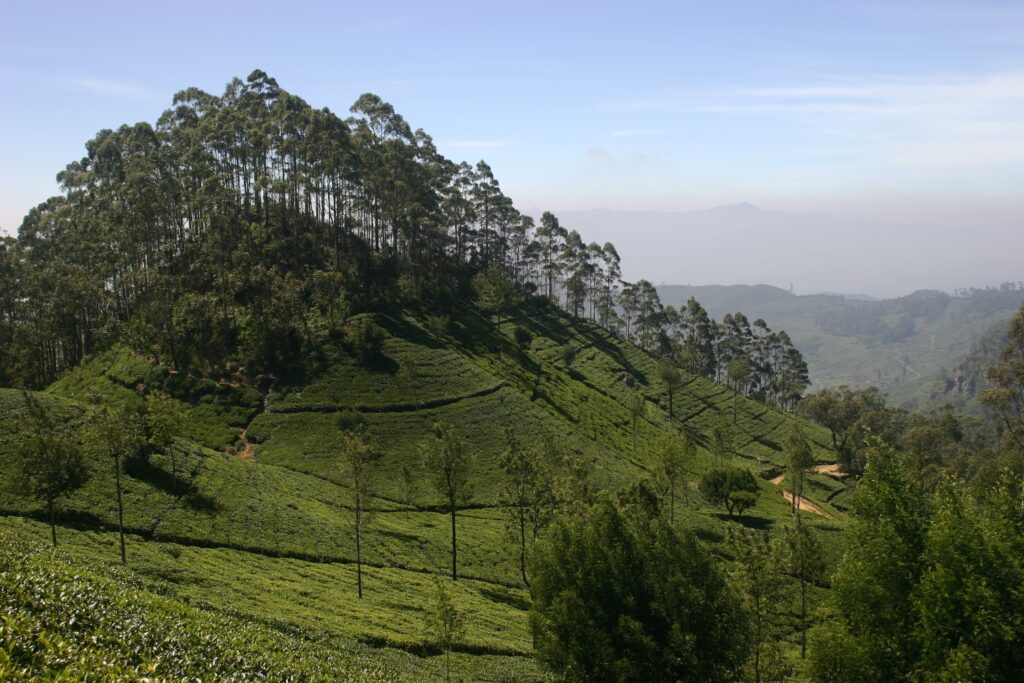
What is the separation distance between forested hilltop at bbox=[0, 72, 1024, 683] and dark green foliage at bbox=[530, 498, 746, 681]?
159mm

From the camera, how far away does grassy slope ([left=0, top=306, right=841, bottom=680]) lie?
42375 millimetres

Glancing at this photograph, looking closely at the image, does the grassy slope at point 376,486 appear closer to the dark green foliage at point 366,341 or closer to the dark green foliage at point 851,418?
the dark green foliage at point 366,341

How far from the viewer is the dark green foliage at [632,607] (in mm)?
31469

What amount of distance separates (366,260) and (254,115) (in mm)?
43224

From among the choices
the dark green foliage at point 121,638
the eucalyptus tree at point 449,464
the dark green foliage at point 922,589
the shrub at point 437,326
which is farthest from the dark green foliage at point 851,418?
the dark green foliage at point 121,638

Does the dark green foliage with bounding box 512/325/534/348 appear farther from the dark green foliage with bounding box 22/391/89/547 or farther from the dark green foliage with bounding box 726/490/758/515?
the dark green foliage with bounding box 22/391/89/547

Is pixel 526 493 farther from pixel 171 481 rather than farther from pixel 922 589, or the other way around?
pixel 922 589

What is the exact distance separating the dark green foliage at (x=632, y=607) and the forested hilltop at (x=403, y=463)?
0.16 m

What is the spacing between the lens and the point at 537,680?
3722cm

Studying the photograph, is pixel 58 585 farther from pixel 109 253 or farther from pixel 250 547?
pixel 109 253

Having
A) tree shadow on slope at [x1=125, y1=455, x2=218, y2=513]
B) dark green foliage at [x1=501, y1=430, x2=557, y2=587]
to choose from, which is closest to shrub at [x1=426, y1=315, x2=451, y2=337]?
dark green foliage at [x1=501, y1=430, x2=557, y2=587]

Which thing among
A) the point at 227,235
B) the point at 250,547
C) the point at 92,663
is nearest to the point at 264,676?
the point at 92,663

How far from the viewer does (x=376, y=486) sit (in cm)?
7506

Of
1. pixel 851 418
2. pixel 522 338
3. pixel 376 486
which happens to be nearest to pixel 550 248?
pixel 522 338
